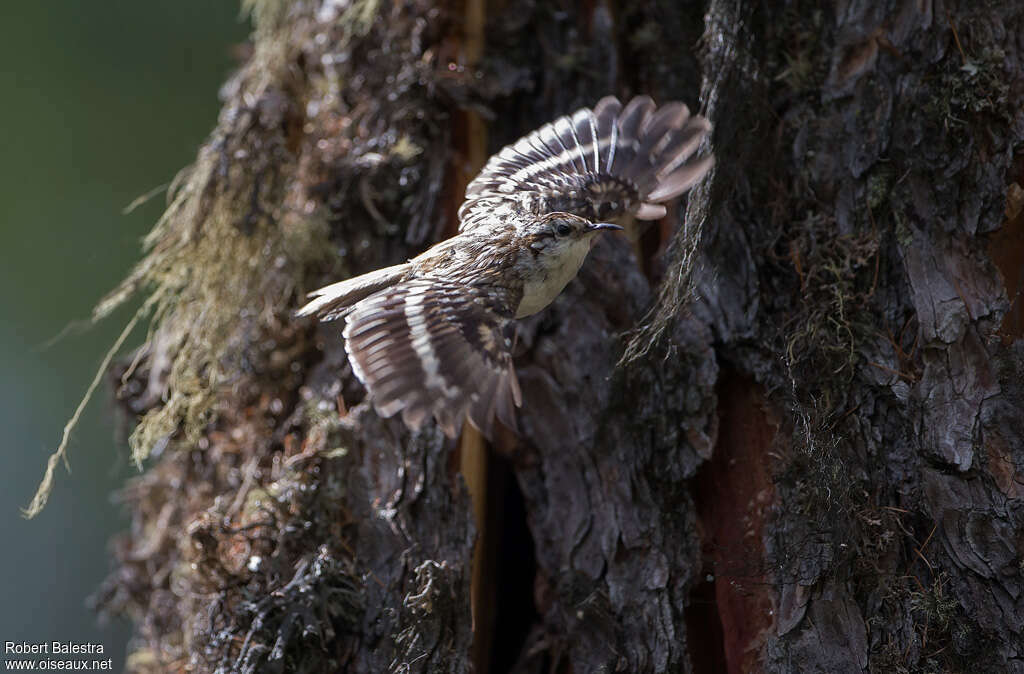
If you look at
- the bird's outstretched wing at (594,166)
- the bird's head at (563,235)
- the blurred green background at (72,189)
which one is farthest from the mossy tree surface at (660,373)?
the blurred green background at (72,189)

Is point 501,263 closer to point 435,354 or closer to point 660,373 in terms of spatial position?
Answer: point 435,354

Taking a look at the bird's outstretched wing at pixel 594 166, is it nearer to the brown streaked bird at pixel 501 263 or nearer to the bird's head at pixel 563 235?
the brown streaked bird at pixel 501 263

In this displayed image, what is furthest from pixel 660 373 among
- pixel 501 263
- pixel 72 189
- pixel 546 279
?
pixel 72 189

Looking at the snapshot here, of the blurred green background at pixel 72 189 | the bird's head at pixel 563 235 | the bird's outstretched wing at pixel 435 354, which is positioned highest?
the bird's head at pixel 563 235

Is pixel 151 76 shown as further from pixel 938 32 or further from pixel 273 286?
pixel 938 32

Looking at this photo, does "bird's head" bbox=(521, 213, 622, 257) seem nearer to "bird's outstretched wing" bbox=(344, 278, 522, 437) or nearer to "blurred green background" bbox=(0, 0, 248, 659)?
"bird's outstretched wing" bbox=(344, 278, 522, 437)
